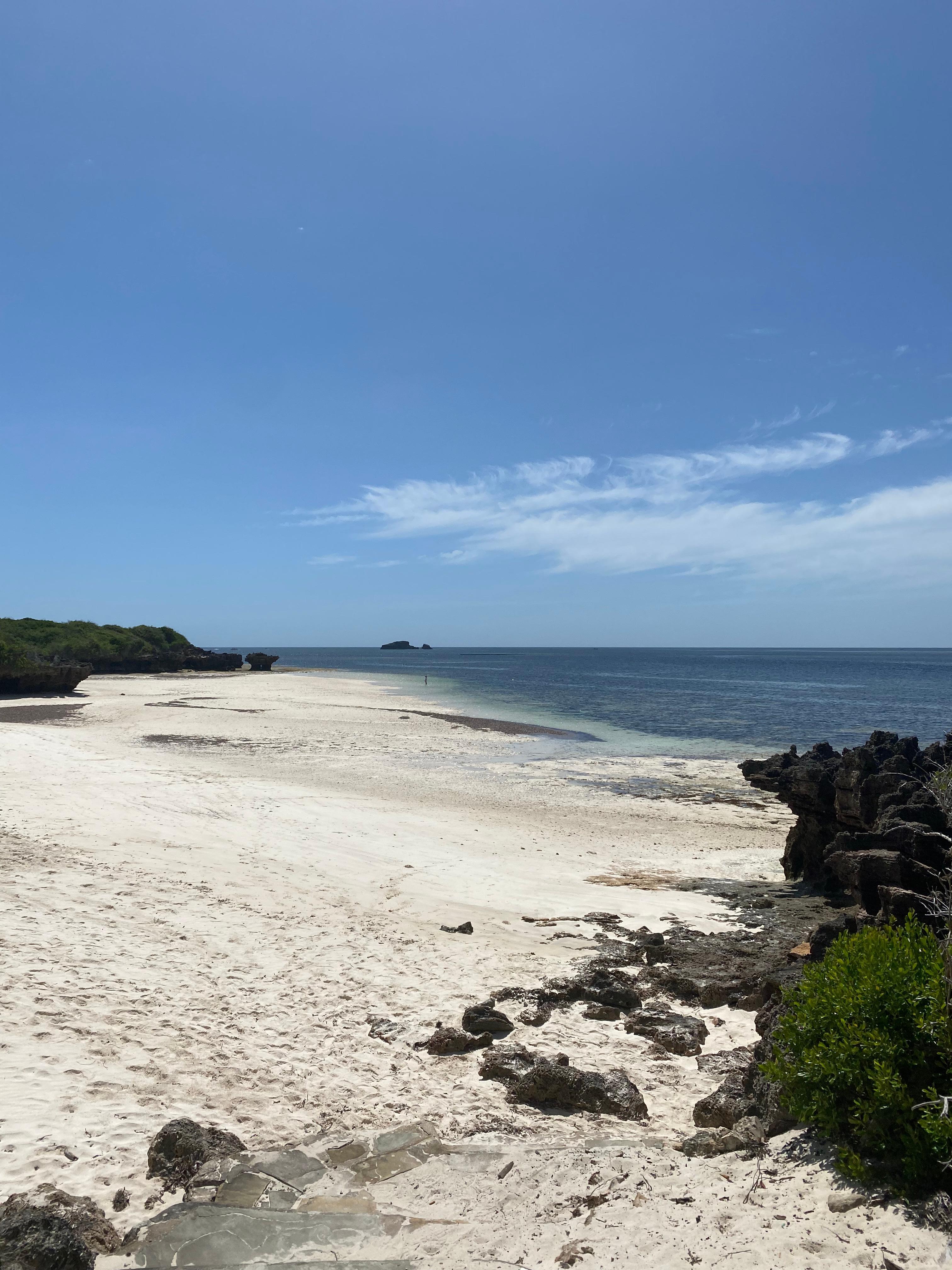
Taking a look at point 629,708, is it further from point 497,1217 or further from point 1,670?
point 497,1217

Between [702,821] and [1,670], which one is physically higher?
[1,670]

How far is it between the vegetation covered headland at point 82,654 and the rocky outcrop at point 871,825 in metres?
53.0

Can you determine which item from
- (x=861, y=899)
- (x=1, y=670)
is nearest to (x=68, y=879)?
(x=861, y=899)

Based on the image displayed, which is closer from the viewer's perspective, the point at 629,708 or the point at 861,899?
the point at 861,899

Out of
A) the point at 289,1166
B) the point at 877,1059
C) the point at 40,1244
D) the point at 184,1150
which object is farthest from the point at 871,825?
the point at 40,1244

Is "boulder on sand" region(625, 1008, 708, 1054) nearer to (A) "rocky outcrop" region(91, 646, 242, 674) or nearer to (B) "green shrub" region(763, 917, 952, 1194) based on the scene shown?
(B) "green shrub" region(763, 917, 952, 1194)

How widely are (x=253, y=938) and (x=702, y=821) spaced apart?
15472mm

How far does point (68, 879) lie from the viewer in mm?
11938

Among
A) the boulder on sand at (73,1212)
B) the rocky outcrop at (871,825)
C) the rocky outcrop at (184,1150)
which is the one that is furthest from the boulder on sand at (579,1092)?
the rocky outcrop at (871,825)

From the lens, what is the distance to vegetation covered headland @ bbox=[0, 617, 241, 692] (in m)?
54.5

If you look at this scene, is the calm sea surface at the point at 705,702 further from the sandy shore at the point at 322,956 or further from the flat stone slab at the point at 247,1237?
the flat stone slab at the point at 247,1237

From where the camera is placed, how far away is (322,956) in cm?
1025

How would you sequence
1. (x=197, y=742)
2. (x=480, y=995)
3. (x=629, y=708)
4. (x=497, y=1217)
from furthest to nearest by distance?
(x=629, y=708), (x=197, y=742), (x=480, y=995), (x=497, y=1217)

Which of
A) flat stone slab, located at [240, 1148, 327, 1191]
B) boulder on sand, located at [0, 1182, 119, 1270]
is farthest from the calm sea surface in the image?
boulder on sand, located at [0, 1182, 119, 1270]
